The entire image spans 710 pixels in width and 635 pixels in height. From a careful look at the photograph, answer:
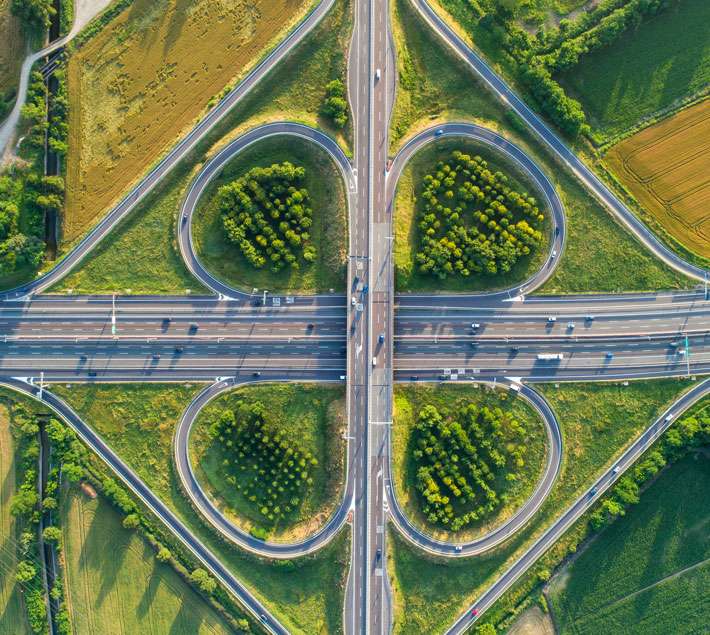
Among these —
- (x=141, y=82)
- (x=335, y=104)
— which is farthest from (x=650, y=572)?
(x=141, y=82)

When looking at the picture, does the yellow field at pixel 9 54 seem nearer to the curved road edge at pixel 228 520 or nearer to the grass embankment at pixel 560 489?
the curved road edge at pixel 228 520

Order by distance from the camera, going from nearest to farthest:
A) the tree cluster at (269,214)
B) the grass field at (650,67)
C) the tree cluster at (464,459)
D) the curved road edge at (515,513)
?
the tree cluster at (269,214)
the tree cluster at (464,459)
the curved road edge at (515,513)
the grass field at (650,67)

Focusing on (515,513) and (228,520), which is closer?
(228,520)

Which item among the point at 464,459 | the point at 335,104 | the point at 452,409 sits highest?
the point at 335,104

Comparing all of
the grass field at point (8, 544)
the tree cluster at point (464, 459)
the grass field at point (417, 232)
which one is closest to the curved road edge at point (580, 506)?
the tree cluster at point (464, 459)

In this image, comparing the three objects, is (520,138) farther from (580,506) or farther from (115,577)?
(115,577)

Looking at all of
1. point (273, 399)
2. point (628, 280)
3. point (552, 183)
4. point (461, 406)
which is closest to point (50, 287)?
point (273, 399)

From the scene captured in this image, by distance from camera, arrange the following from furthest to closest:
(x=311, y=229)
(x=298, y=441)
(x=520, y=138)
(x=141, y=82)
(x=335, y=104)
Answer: (x=520, y=138), (x=311, y=229), (x=298, y=441), (x=141, y=82), (x=335, y=104)
